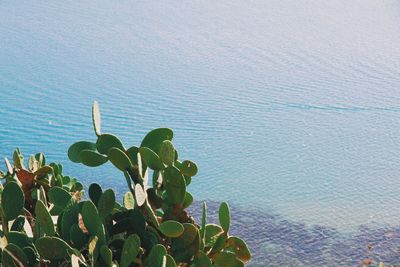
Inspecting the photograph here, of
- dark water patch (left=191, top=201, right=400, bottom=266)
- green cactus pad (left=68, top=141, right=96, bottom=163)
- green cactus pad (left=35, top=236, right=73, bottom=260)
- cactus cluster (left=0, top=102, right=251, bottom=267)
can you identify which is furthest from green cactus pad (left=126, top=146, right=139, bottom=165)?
dark water patch (left=191, top=201, right=400, bottom=266)

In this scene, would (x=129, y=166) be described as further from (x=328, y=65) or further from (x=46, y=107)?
(x=328, y=65)

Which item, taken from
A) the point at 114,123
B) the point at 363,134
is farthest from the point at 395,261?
the point at 114,123

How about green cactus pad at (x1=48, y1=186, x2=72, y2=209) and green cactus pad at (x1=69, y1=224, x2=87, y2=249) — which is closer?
green cactus pad at (x1=69, y1=224, x2=87, y2=249)

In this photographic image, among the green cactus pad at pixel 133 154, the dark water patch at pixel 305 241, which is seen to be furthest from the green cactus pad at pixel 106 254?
the dark water patch at pixel 305 241

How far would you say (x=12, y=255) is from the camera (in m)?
1.18

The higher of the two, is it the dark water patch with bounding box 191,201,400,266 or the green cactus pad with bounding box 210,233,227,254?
the green cactus pad with bounding box 210,233,227,254

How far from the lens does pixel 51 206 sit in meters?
1.49

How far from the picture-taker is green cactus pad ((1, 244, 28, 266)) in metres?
1.18

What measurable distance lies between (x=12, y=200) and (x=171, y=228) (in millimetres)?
282

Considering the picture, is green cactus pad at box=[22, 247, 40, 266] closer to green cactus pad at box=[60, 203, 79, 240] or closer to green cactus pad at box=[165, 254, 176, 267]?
green cactus pad at box=[60, 203, 79, 240]

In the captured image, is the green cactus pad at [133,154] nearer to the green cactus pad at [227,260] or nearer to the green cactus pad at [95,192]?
the green cactus pad at [95,192]

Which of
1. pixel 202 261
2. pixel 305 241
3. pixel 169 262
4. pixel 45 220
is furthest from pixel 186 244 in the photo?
pixel 305 241

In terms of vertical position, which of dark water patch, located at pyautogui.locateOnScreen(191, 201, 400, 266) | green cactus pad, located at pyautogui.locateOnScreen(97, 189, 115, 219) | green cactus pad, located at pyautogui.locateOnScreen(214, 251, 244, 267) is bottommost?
dark water patch, located at pyautogui.locateOnScreen(191, 201, 400, 266)

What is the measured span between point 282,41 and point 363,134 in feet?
7.65
